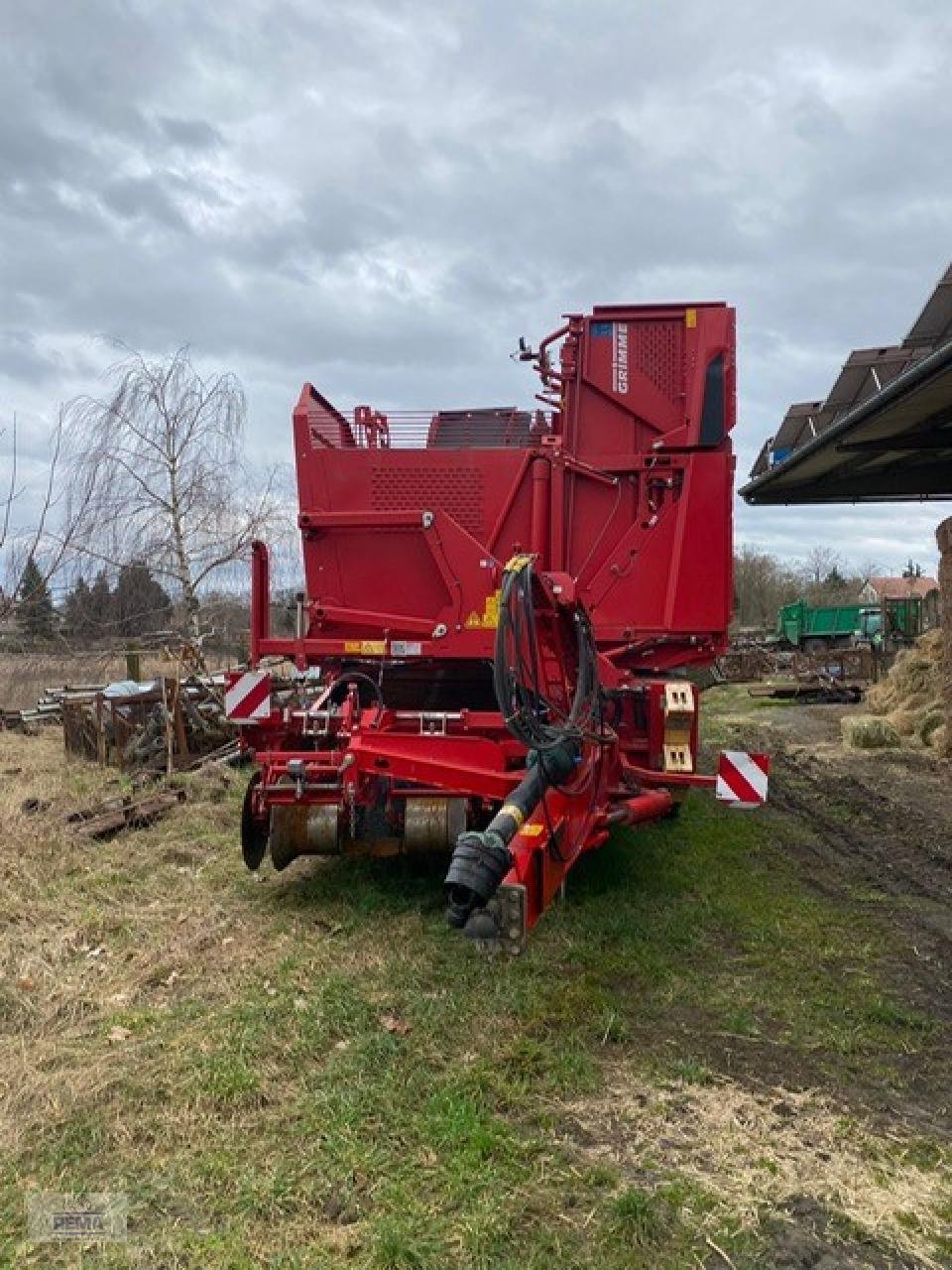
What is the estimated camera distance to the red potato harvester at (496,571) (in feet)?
19.3

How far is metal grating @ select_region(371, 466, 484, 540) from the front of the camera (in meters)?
6.53

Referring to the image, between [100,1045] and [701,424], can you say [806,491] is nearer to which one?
[701,424]

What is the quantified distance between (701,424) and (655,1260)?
504cm

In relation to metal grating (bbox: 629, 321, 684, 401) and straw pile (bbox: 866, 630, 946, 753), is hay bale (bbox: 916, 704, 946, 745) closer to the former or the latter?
straw pile (bbox: 866, 630, 946, 753)

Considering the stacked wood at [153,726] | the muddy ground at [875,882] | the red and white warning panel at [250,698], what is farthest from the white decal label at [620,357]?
the stacked wood at [153,726]

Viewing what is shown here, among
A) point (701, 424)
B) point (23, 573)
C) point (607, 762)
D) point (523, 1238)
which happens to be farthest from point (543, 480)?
point (523, 1238)

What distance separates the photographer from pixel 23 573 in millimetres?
7625

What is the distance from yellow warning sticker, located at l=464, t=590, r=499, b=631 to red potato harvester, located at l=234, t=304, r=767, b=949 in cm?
1

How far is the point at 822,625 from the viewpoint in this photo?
38.1 metres

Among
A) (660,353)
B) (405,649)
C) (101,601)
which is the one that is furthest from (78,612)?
(660,353)

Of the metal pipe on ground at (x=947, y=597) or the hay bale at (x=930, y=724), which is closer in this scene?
the metal pipe on ground at (x=947, y=597)

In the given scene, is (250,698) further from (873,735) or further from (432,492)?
(873,735)

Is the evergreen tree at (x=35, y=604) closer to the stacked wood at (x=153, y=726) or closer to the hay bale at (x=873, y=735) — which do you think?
the stacked wood at (x=153, y=726)

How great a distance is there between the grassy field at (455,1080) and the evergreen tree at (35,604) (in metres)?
2.07
